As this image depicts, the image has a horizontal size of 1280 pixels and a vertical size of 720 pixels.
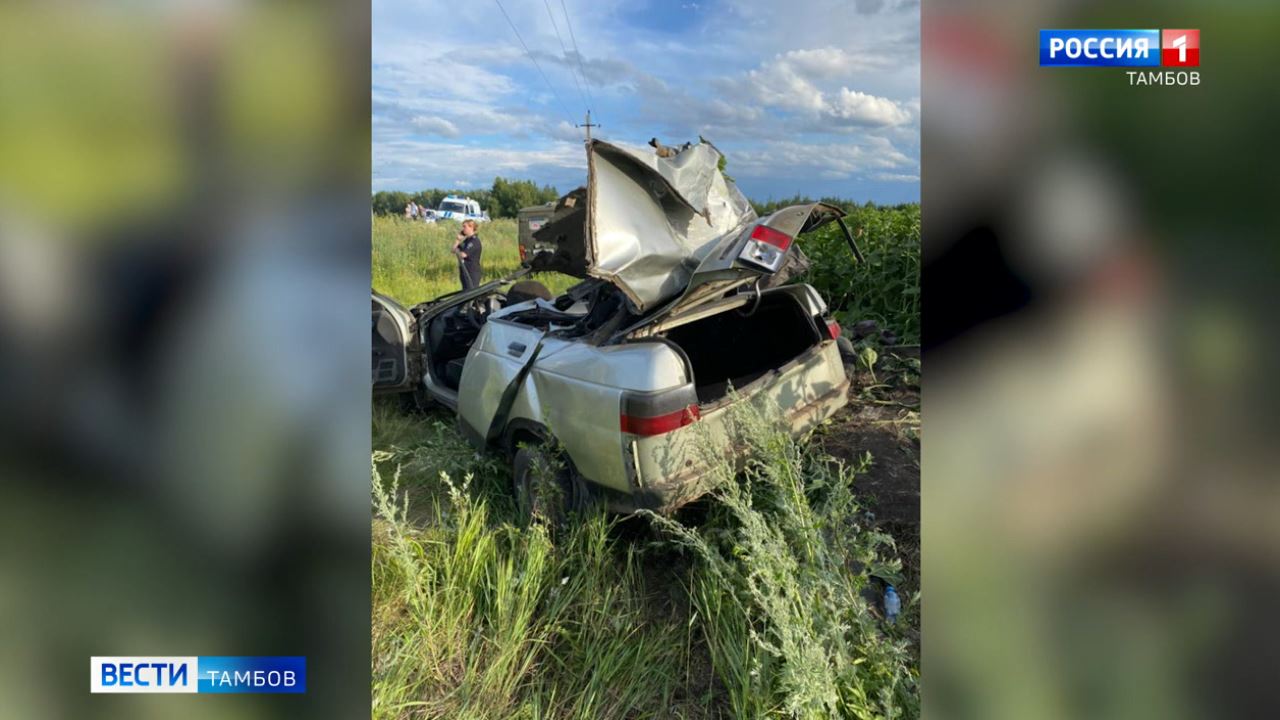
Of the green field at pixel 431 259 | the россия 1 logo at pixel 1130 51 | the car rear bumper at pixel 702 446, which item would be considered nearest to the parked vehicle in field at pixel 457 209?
the green field at pixel 431 259

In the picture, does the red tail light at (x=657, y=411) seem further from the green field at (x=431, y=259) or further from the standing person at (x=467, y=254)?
the standing person at (x=467, y=254)

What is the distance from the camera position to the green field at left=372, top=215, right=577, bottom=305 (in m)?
7.46

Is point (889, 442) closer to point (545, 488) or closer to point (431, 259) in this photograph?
point (545, 488)

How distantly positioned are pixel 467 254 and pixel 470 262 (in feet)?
0.35

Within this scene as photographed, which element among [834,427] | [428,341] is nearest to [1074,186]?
[834,427]

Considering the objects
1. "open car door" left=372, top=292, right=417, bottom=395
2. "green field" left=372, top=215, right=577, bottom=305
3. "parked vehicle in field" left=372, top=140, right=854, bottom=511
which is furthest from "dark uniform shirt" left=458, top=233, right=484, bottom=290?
"parked vehicle in field" left=372, top=140, right=854, bottom=511

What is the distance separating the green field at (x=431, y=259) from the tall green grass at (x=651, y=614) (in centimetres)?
379

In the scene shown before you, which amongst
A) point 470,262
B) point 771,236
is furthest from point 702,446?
point 470,262

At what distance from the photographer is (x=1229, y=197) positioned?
3.22 ft

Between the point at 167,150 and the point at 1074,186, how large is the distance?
1.37 meters

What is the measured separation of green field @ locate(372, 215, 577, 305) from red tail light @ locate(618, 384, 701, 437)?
3.89 m

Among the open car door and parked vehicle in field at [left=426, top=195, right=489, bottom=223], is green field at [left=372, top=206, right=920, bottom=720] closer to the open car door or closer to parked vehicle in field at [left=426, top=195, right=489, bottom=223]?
the open car door

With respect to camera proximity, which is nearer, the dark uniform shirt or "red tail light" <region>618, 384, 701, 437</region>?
"red tail light" <region>618, 384, 701, 437</region>

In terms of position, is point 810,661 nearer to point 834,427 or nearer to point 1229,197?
point 1229,197
